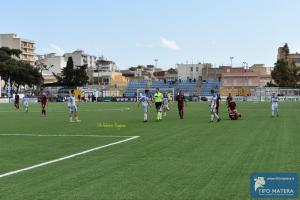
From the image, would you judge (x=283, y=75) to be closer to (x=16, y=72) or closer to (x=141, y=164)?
(x=16, y=72)

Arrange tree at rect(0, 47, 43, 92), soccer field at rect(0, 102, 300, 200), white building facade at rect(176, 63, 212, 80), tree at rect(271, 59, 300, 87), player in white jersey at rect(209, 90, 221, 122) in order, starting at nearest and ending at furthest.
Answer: soccer field at rect(0, 102, 300, 200) → player in white jersey at rect(209, 90, 221, 122) → tree at rect(0, 47, 43, 92) → tree at rect(271, 59, 300, 87) → white building facade at rect(176, 63, 212, 80)

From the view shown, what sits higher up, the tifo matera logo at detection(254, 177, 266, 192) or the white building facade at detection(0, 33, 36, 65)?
the white building facade at detection(0, 33, 36, 65)

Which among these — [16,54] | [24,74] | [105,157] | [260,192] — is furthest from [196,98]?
[260,192]

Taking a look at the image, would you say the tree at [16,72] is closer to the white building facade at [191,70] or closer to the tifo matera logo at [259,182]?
the white building facade at [191,70]

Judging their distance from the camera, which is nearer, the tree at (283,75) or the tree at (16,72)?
the tree at (16,72)

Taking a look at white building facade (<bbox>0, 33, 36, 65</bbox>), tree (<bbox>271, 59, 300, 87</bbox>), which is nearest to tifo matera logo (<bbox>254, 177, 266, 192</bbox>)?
tree (<bbox>271, 59, 300, 87</bbox>)

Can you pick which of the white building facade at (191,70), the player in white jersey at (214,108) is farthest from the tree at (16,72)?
the player in white jersey at (214,108)

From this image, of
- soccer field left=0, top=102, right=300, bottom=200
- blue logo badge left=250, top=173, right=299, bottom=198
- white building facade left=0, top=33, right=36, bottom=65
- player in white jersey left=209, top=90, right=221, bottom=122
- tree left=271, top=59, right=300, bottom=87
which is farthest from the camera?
white building facade left=0, top=33, right=36, bottom=65

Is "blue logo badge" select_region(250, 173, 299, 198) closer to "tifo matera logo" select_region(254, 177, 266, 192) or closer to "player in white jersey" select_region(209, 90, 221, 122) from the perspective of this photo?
"tifo matera logo" select_region(254, 177, 266, 192)

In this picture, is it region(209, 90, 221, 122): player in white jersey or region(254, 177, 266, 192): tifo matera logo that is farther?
region(209, 90, 221, 122): player in white jersey

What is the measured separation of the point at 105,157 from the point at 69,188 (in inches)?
178

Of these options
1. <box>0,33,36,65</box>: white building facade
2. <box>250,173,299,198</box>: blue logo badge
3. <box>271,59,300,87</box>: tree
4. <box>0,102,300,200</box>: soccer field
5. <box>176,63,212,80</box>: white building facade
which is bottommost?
<box>0,102,300,200</box>: soccer field

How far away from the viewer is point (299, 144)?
17172 millimetres

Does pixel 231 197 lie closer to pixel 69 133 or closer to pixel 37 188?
pixel 37 188
